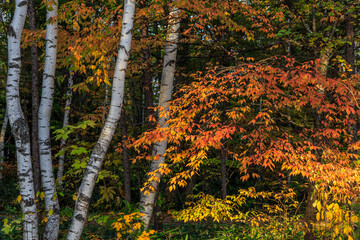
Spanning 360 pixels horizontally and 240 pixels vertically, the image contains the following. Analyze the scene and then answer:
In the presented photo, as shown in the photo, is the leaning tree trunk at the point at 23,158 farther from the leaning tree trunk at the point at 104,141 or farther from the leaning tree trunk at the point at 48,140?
the leaning tree trunk at the point at 104,141

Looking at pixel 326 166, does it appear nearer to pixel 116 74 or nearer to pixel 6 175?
pixel 116 74

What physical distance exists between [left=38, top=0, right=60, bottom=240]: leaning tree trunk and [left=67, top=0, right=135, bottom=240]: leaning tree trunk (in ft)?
2.56

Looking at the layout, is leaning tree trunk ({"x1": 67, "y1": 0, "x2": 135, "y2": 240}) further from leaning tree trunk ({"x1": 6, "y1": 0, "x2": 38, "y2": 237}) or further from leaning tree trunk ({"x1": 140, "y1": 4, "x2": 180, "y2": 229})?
leaning tree trunk ({"x1": 140, "y1": 4, "x2": 180, "y2": 229})

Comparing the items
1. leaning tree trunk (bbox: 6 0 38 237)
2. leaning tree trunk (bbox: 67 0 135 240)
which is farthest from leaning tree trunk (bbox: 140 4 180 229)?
leaning tree trunk (bbox: 6 0 38 237)

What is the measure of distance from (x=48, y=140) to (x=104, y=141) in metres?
1.41

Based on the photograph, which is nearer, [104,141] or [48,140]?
[104,141]

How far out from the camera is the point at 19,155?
426 cm

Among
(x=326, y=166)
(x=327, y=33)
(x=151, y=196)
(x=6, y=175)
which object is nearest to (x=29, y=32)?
(x=151, y=196)

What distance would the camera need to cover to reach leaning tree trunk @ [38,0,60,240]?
4711mm

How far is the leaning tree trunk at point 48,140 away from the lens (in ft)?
15.5

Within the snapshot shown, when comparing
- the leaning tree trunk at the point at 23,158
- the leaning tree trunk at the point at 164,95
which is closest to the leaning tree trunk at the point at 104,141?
the leaning tree trunk at the point at 23,158

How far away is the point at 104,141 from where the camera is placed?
4.13 m

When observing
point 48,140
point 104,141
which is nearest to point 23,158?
point 48,140

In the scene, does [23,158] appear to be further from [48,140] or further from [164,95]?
[164,95]
